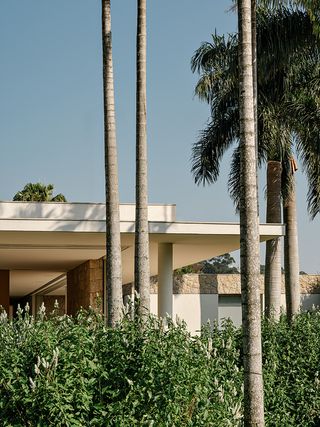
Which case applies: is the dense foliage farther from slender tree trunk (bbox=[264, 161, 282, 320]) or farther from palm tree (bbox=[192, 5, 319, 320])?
slender tree trunk (bbox=[264, 161, 282, 320])

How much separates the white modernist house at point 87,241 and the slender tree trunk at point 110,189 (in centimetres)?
419

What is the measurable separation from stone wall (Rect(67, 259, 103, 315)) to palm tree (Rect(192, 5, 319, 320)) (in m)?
4.18

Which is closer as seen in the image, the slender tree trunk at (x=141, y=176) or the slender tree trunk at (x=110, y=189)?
the slender tree trunk at (x=110, y=189)

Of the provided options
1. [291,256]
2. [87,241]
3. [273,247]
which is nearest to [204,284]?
[291,256]

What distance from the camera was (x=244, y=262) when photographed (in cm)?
932

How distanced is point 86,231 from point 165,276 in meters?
3.25

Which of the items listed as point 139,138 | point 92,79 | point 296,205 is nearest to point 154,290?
point 296,205

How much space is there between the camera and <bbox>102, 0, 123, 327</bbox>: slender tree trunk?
1292cm

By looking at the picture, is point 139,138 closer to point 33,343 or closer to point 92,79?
point 33,343

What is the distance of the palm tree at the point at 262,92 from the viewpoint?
75.0 feet

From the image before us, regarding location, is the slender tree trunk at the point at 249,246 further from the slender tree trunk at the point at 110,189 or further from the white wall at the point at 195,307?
the white wall at the point at 195,307

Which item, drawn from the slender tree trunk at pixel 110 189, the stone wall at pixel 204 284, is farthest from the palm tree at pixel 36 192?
the slender tree trunk at pixel 110 189

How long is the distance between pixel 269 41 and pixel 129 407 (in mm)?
15805

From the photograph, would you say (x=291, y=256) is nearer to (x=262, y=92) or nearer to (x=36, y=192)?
(x=262, y=92)
